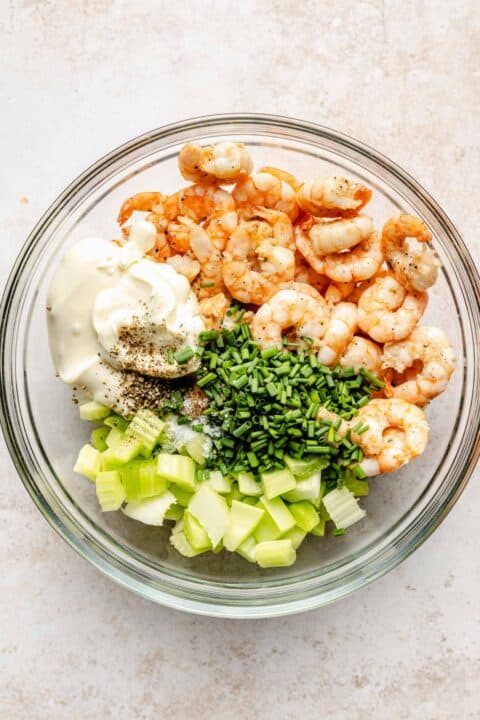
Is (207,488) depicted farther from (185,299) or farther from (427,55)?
(427,55)

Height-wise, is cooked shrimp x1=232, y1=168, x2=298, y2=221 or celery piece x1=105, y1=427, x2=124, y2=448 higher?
cooked shrimp x1=232, y1=168, x2=298, y2=221

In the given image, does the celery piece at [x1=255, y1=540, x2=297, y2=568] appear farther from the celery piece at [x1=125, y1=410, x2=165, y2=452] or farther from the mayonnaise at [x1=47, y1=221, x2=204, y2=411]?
the mayonnaise at [x1=47, y1=221, x2=204, y2=411]

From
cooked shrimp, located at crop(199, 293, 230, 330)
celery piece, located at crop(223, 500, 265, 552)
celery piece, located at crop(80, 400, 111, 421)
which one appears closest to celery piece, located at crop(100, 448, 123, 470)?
celery piece, located at crop(80, 400, 111, 421)

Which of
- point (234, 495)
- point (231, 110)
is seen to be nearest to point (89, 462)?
point (234, 495)

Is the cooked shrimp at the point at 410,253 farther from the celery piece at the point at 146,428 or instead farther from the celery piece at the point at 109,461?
the celery piece at the point at 109,461

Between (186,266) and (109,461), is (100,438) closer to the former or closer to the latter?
(109,461)

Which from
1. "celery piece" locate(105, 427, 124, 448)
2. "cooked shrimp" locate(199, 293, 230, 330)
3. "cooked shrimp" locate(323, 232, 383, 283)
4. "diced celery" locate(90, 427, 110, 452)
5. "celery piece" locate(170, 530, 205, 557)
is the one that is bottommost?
"celery piece" locate(170, 530, 205, 557)

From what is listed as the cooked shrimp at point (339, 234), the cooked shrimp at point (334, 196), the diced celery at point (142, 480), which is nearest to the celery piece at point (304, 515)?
the diced celery at point (142, 480)
